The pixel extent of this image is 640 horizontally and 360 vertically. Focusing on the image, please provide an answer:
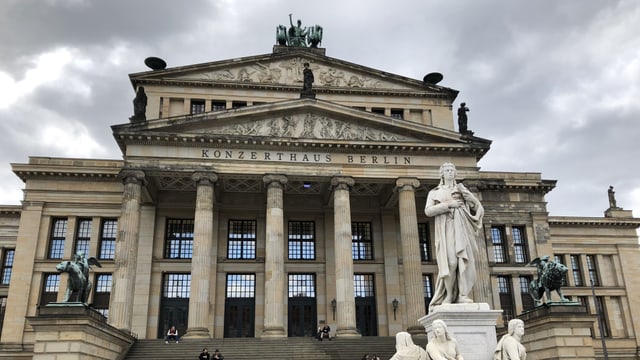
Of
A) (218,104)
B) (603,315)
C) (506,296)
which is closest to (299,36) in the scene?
(218,104)

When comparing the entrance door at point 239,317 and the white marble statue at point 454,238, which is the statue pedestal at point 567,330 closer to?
the white marble statue at point 454,238

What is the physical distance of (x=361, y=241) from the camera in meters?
44.9

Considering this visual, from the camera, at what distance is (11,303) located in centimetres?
4056

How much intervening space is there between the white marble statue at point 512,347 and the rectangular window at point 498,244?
128ft

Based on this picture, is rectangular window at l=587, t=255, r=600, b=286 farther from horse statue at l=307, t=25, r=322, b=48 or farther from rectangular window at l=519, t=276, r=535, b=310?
horse statue at l=307, t=25, r=322, b=48

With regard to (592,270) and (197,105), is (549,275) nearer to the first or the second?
(197,105)

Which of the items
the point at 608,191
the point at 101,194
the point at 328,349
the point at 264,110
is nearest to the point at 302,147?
the point at 264,110

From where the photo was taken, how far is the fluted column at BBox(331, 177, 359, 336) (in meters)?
35.4

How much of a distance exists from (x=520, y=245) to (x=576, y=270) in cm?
995

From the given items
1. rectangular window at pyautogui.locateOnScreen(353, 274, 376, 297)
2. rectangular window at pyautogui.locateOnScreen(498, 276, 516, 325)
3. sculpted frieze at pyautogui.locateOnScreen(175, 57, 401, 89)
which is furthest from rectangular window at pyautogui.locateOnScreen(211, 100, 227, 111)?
rectangular window at pyautogui.locateOnScreen(498, 276, 516, 325)

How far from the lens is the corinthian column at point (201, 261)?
112 ft

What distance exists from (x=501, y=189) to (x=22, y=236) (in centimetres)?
3734

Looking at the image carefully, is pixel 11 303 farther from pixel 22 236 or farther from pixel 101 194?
pixel 101 194

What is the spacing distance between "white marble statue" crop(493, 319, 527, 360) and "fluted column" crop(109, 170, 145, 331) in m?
28.8
